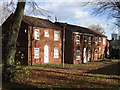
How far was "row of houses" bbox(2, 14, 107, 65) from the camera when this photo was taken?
39656 millimetres

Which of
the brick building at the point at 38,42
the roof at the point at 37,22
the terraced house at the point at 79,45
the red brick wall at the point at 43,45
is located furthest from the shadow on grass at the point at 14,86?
the terraced house at the point at 79,45

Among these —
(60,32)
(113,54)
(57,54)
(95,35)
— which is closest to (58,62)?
(57,54)

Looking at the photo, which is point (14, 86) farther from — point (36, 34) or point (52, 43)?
point (52, 43)

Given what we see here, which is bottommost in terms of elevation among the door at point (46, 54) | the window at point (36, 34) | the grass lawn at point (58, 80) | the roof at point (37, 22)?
the grass lawn at point (58, 80)

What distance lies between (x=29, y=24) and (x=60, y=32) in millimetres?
9324

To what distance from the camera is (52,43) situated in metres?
45.1

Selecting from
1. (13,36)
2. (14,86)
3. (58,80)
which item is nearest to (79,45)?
(58,80)

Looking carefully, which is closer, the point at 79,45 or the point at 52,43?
the point at 52,43

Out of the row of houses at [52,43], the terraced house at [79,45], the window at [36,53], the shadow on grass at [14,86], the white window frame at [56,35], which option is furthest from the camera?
the terraced house at [79,45]

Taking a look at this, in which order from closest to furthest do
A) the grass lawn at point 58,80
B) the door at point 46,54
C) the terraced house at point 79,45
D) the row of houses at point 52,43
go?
Result: the grass lawn at point 58,80
the row of houses at point 52,43
the door at point 46,54
the terraced house at point 79,45

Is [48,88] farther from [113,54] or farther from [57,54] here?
[113,54]

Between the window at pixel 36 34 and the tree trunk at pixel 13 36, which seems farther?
the window at pixel 36 34

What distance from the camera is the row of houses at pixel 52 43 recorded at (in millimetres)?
39656

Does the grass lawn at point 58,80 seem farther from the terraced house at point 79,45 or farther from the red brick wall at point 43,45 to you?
the terraced house at point 79,45
